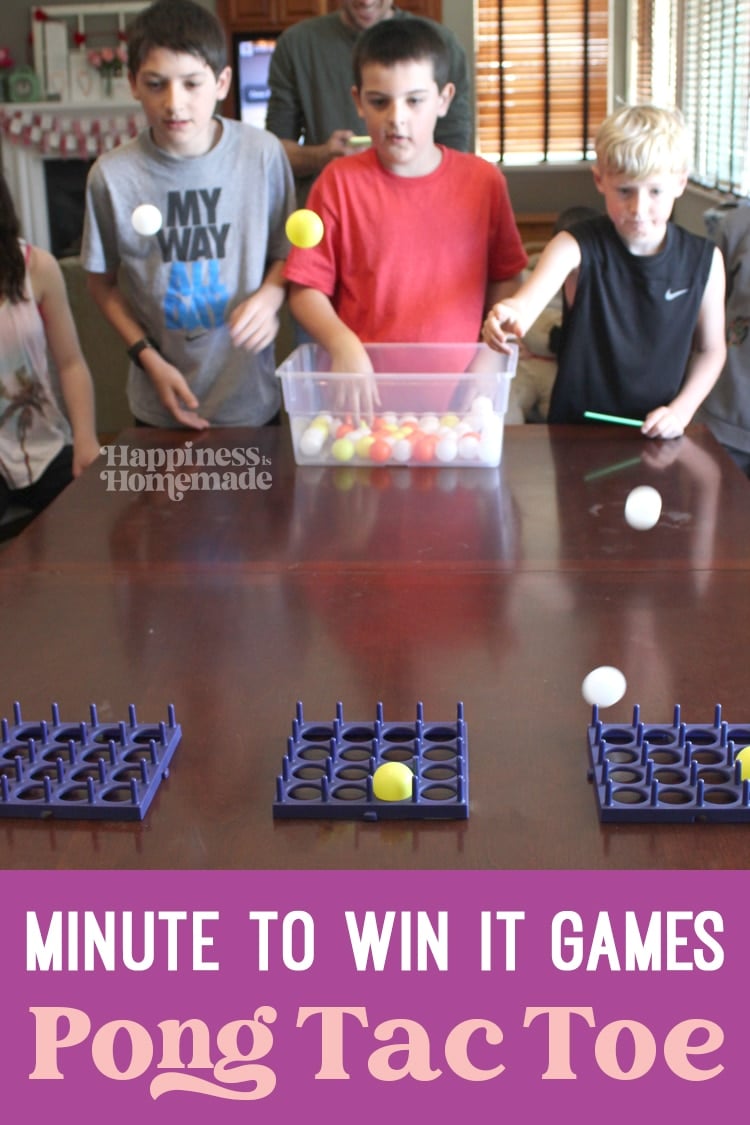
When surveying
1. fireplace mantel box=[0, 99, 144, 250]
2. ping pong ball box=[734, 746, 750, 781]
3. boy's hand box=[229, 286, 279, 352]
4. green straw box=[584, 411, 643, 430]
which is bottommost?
ping pong ball box=[734, 746, 750, 781]

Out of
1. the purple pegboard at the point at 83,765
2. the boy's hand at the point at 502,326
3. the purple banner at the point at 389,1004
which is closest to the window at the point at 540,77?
the boy's hand at the point at 502,326

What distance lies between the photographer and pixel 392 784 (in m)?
0.94

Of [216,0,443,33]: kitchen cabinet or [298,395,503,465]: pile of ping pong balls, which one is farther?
[216,0,443,33]: kitchen cabinet

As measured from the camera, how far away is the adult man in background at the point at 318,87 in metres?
3.06

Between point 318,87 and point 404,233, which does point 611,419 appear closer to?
point 404,233

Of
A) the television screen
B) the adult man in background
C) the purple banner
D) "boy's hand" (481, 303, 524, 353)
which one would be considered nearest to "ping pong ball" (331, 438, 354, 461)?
"boy's hand" (481, 303, 524, 353)

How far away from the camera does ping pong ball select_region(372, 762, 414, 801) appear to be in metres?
0.94

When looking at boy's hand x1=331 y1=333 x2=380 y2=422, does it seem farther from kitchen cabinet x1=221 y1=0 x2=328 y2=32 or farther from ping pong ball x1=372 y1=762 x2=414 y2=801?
kitchen cabinet x1=221 y1=0 x2=328 y2=32

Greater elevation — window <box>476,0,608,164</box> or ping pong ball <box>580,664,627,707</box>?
window <box>476,0,608,164</box>

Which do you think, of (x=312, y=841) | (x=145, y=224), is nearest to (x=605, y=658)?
(x=312, y=841)

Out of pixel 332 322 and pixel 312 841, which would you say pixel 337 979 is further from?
pixel 332 322

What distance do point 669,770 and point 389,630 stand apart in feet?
1.27

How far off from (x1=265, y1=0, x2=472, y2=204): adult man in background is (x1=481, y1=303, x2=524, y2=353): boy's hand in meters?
1.25

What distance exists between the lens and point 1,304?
7.64 ft
